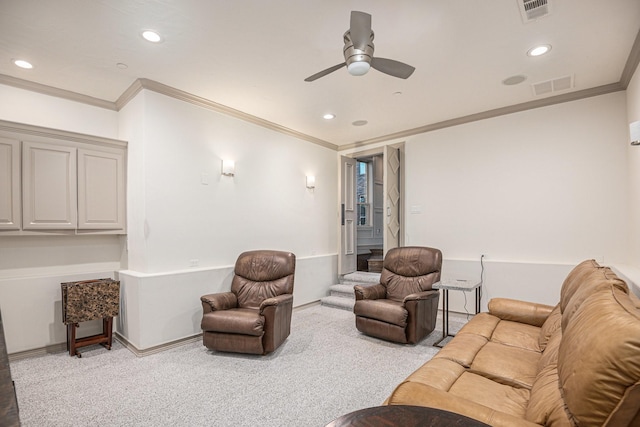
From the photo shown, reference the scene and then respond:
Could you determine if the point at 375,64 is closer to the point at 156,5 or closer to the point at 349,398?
the point at 156,5

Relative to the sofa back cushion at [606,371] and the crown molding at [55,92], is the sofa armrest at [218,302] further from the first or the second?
the sofa back cushion at [606,371]

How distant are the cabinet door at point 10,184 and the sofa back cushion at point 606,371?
14.2 feet

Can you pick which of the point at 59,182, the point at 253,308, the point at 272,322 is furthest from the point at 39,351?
the point at 272,322

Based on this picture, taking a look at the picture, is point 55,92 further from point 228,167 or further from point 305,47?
point 305,47

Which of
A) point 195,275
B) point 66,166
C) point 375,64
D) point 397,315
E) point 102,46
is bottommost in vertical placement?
point 397,315

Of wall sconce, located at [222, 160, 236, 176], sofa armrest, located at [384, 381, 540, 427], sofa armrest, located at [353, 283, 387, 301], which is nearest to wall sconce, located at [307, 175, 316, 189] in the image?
wall sconce, located at [222, 160, 236, 176]

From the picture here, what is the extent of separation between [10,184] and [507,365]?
4443mm

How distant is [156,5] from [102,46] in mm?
889

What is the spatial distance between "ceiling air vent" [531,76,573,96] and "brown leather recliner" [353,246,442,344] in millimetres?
2239

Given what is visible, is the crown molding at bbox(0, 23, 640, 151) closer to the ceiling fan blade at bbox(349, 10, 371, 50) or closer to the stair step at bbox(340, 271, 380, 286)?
the ceiling fan blade at bbox(349, 10, 371, 50)

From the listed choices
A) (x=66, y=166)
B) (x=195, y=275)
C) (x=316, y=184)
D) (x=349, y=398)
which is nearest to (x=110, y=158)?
(x=66, y=166)

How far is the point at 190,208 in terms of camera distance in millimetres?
3801

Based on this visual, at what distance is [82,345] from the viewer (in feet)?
10.9

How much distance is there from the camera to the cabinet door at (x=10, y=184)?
3029mm
